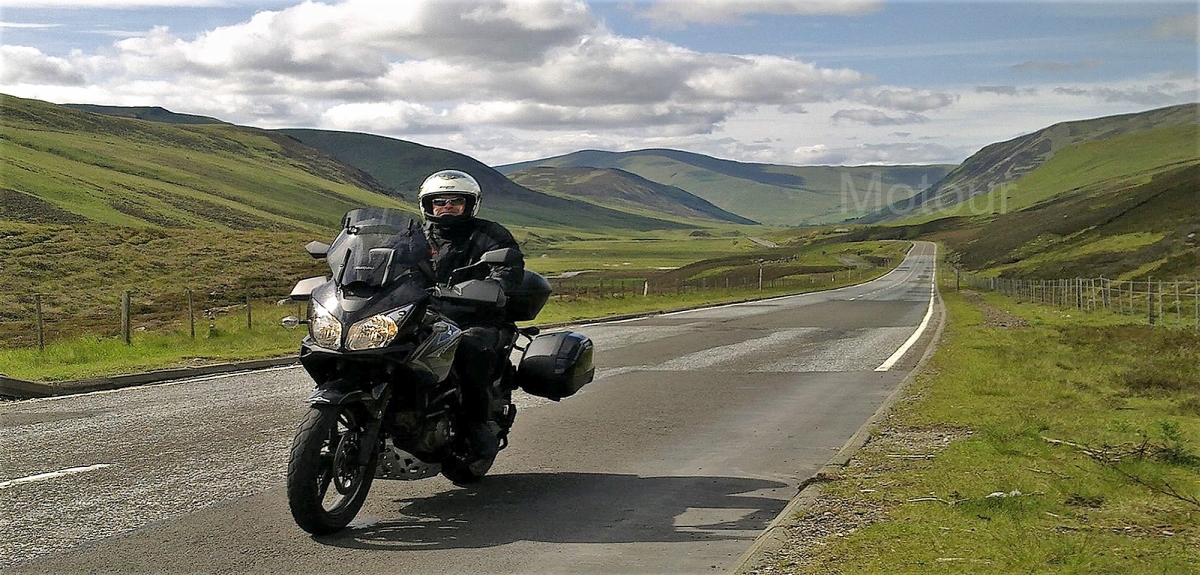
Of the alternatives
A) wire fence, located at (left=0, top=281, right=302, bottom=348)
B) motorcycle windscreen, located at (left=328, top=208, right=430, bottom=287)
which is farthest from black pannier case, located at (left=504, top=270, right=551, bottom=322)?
wire fence, located at (left=0, top=281, right=302, bottom=348)

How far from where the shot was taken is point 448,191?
8.50 m

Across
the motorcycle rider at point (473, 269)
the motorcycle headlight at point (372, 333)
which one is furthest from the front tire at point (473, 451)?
the motorcycle headlight at point (372, 333)

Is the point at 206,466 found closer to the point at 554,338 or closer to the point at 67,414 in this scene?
the point at 554,338

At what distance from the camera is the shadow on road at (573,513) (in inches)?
287

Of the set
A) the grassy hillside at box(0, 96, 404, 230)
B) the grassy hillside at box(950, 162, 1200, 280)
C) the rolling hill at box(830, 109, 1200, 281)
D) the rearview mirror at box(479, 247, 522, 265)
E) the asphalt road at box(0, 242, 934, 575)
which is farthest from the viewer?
the grassy hillside at box(0, 96, 404, 230)

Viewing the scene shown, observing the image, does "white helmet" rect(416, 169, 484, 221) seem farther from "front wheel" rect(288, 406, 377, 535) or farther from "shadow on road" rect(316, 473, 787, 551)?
"shadow on road" rect(316, 473, 787, 551)

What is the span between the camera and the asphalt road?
6.75 metres

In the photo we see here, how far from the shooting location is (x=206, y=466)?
9.44 metres

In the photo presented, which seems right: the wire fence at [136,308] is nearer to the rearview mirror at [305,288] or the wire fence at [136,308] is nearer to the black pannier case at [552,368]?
the black pannier case at [552,368]

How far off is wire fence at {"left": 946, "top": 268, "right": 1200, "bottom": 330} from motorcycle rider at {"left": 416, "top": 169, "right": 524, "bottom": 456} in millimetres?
25829

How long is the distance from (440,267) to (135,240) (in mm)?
76675

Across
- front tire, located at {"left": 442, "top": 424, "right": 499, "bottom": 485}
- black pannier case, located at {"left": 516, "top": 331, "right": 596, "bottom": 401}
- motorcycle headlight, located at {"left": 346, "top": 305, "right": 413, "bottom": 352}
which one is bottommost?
front tire, located at {"left": 442, "top": 424, "right": 499, "bottom": 485}

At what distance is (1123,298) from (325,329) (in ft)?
202

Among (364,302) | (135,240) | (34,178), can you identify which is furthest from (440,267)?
(34,178)
